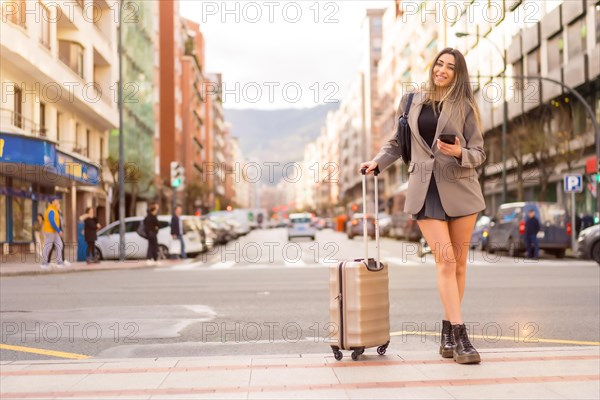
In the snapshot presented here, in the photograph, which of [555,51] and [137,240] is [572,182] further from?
[555,51]

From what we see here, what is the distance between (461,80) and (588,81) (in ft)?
96.9

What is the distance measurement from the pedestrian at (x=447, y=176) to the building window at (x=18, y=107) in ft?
73.1

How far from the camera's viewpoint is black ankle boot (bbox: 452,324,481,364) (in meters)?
5.07

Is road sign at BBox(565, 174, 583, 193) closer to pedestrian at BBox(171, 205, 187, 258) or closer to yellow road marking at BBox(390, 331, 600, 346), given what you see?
pedestrian at BBox(171, 205, 187, 258)

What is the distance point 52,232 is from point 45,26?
1161 cm

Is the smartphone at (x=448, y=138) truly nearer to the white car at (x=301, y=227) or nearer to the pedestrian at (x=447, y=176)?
the pedestrian at (x=447, y=176)

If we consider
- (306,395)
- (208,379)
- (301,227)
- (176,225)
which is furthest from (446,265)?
(301,227)

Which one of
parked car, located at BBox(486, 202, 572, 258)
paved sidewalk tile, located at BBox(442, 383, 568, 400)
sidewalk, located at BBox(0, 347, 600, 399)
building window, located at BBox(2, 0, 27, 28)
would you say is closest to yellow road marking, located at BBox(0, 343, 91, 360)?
sidewalk, located at BBox(0, 347, 600, 399)

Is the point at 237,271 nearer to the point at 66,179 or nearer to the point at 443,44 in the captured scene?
the point at 66,179

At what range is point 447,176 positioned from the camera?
5355mm

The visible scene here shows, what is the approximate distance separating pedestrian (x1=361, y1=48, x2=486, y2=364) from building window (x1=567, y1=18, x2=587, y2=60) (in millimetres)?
31130

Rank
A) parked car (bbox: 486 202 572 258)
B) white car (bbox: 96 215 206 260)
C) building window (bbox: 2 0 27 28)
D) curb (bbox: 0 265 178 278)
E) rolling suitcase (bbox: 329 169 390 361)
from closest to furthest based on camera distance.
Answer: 1. rolling suitcase (bbox: 329 169 390 361)
2. curb (bbox: 0 265 178 278)
3. building window (bbox: 2 0 27 28)
4. parked car (bbox: 486 202 572 258)
5. white car (bbox: 96 215 206 260)

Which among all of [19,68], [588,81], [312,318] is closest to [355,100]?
[588,81]

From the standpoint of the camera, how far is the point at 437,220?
5.34 meters
